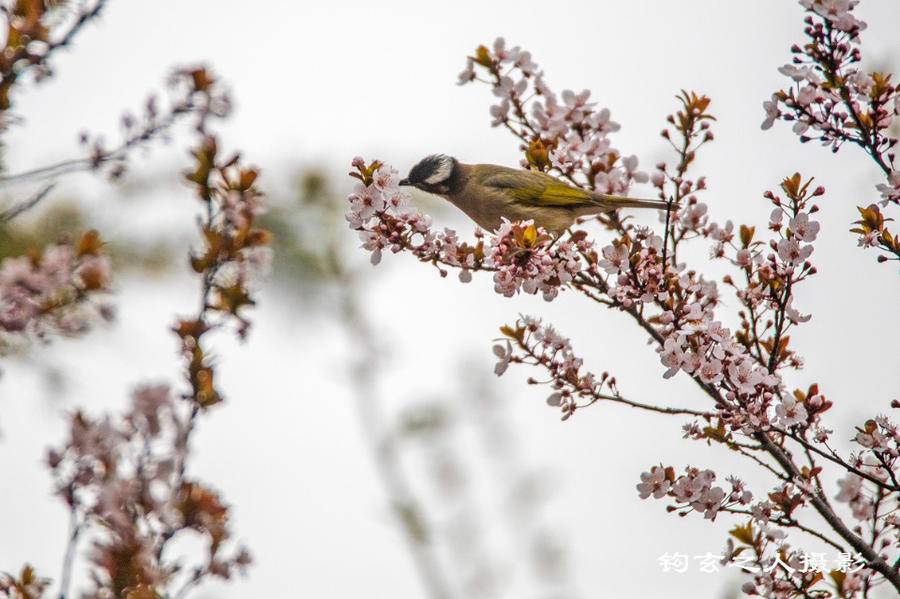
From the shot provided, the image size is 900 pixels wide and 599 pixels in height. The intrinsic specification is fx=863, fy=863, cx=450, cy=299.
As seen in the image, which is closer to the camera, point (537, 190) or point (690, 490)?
point (690, 490)

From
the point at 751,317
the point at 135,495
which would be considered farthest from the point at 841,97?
the point at 135,495

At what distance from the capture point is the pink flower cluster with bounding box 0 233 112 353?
78.9 inches

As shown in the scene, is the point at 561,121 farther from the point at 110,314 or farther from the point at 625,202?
the point at 110,314

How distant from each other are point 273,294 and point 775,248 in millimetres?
6072

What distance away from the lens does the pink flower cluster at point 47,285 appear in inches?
78.9

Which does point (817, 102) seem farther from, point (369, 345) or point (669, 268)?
point (369, 345)

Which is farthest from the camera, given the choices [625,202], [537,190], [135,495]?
[537,190]

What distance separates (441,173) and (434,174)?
55 mm

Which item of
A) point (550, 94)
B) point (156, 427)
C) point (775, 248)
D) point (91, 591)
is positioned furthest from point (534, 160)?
point (91, 591)

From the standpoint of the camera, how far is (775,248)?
8.32ft

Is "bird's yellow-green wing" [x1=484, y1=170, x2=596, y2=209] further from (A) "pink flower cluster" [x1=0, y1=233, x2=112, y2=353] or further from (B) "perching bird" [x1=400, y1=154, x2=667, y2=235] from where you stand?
(A) "pink flower cluster" [x1=0, y1=233, x2=112, y2=353]

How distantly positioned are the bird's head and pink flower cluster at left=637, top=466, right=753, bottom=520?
2438 millimetres

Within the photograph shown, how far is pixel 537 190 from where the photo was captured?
13.6ft

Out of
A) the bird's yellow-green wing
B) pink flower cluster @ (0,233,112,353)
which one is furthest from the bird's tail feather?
pink flower cluster @ (0,233,112,353)
